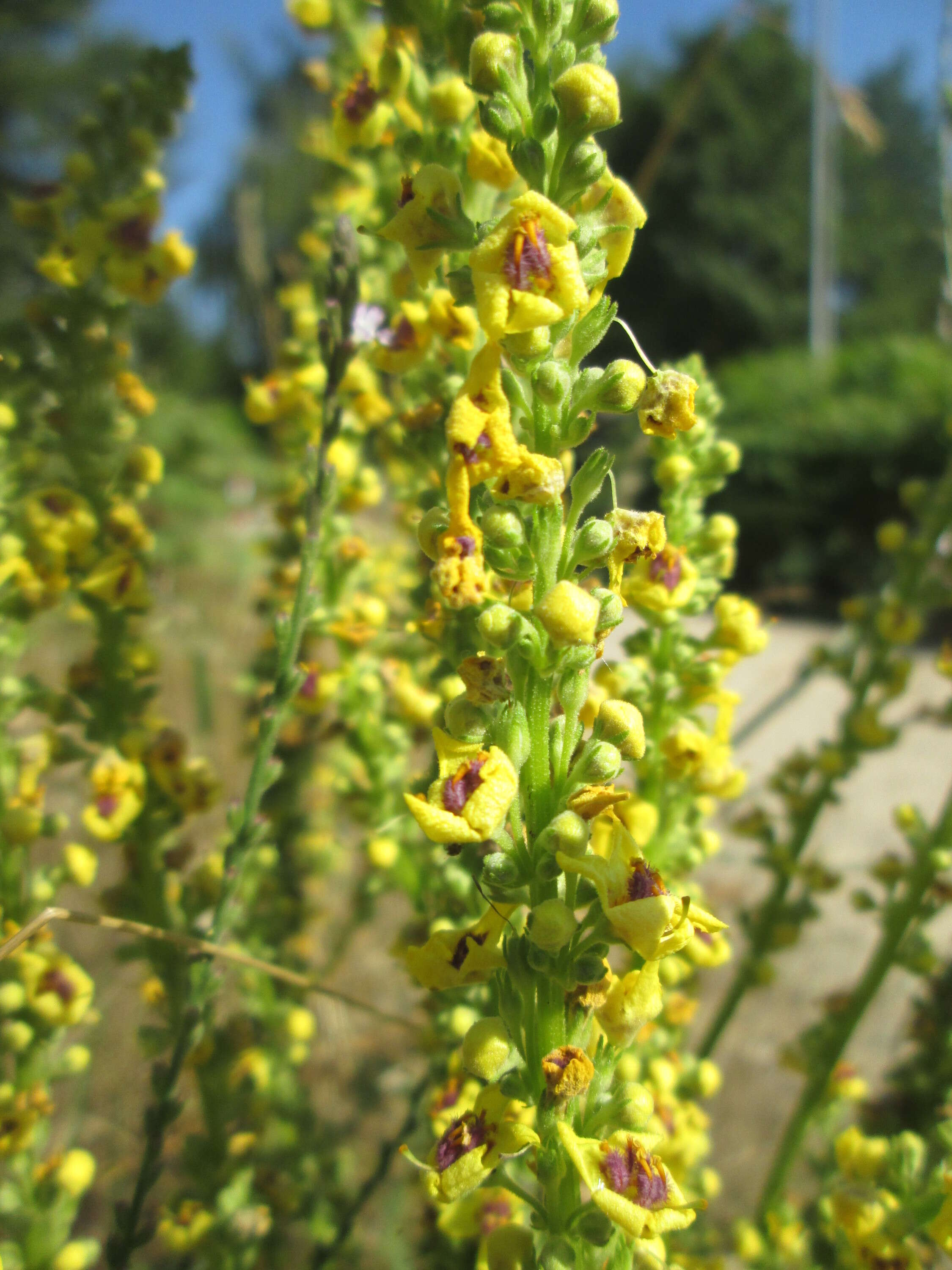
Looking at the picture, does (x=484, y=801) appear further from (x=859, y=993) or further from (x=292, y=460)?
(x=292, y=460)

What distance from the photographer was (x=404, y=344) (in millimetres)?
994

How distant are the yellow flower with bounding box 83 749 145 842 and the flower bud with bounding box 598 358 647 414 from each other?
0.89m

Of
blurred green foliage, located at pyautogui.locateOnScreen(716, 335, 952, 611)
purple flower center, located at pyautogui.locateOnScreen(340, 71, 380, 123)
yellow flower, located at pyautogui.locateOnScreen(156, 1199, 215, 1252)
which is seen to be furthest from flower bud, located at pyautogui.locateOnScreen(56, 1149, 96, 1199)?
blurred green foliage, located at pyautogui.locateOnScreen(716, 335, 952, 611)

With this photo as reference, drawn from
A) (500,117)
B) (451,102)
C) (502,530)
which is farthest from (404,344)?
(502,530)

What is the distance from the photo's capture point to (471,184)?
3.10ft

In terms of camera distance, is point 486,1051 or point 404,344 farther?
point 404,344

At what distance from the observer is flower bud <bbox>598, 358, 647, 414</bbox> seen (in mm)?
623

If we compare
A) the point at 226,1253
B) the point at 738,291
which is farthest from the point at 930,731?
the point at 738,291

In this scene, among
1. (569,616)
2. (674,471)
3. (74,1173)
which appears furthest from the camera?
(74,1173)

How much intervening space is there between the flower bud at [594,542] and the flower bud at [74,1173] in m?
1.09

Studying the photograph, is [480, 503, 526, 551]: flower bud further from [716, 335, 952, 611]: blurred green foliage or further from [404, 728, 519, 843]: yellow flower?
[716, 335, 952, 611]: blurred green foliage

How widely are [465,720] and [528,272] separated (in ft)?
1.01

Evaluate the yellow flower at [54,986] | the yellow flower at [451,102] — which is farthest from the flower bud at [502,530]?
the yellow flower at [54,986]

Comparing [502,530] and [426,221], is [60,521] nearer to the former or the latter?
[426,221]
